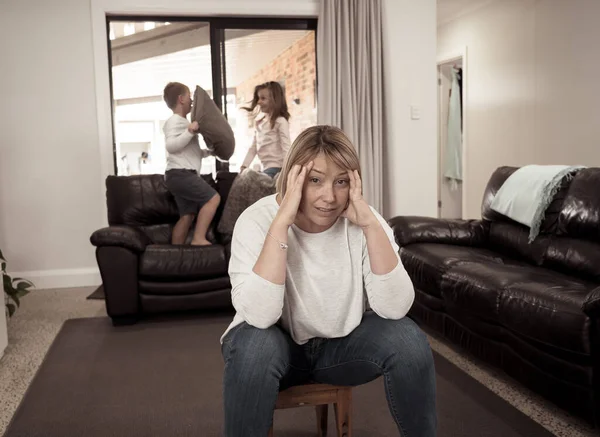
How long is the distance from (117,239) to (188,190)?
2.11 ft

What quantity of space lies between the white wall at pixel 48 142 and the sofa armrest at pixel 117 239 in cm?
128

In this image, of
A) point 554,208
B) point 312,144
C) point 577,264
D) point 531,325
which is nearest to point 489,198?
point 554,208

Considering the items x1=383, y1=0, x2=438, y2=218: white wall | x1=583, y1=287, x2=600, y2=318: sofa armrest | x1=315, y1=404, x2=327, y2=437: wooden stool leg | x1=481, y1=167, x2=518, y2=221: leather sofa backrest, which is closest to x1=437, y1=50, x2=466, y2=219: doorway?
x1=383, y1=0, x2=438, y2=218: white wall

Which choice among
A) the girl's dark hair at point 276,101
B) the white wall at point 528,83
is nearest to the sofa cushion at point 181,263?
the girl's dark hair at point 276,101

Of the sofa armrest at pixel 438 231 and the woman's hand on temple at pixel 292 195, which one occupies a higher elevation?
the woman's hand on temple at pixel 292 195

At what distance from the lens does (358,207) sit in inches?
60.7

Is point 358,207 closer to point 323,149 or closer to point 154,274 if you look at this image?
point 323,149

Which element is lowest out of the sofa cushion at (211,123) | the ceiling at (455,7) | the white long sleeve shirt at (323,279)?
the white long sleeve shirt at (323,279)

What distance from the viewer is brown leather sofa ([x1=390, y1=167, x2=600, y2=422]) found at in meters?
2.07

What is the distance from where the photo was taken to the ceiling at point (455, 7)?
637 centimetres

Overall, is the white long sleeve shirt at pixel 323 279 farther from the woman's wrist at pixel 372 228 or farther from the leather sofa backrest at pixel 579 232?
the leather sofa backrest at pixel 579 232

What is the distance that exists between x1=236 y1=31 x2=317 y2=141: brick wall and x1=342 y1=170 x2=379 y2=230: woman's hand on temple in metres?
3.69

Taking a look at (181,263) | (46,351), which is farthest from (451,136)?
(46,351)

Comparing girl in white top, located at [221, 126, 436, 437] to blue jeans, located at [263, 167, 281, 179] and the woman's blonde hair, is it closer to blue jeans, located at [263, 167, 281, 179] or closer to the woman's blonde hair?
the woman's blonde hair
